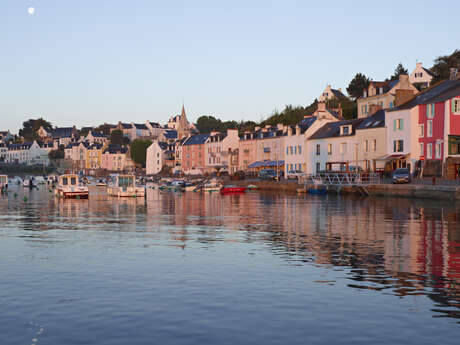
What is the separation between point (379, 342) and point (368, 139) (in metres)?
76.6

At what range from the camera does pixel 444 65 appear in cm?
11019

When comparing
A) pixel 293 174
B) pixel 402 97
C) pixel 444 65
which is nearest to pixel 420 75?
pixel 444 65

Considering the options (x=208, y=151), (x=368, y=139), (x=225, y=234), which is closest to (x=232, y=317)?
(x=225, y=234)

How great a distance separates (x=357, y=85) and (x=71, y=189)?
7987 cm

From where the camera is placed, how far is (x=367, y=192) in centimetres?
7262

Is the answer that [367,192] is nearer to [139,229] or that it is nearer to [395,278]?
[139,229]

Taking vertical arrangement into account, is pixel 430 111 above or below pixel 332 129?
above

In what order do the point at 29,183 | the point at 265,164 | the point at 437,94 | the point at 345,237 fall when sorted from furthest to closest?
the point at 29,183 < the point at 265,164 < the point at 437,94 < the point at 345,237

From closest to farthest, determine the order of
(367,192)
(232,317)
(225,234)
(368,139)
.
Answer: (232,317)
(225,234)
(367,192)
(368,139)

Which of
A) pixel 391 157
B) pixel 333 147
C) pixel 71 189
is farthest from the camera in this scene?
pixel 333 147

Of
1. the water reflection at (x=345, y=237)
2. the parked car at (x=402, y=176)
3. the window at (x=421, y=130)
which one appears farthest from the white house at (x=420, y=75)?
the water reflection at (x=345, y=237)

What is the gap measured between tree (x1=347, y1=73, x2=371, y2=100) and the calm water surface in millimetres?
104976

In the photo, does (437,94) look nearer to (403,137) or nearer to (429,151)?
(403,137)

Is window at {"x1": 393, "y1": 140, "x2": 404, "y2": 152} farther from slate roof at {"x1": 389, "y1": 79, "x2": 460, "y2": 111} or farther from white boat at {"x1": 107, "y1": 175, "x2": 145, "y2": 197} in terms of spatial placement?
white boat at {"x1": 107, "y1": 175, "x2": 145, "y2": 197}
